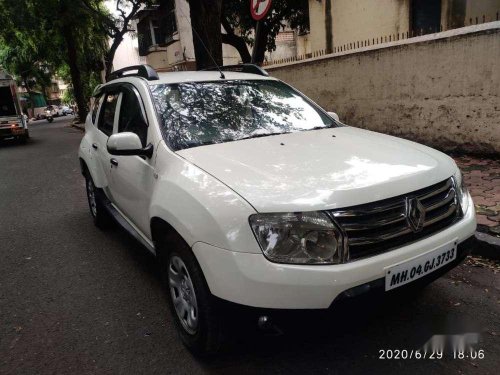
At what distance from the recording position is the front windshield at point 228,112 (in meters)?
2.84

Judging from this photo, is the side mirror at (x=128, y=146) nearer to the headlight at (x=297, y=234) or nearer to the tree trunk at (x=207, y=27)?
the headlight at (x=297, y=234)

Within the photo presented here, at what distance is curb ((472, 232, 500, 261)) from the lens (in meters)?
3.36

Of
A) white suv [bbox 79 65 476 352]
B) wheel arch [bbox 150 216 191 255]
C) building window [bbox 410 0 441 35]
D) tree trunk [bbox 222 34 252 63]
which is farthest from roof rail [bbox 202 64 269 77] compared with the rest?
tree trunk [bbox 222 34 252 63]

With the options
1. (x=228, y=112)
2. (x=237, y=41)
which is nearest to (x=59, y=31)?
(x=237, y=41)

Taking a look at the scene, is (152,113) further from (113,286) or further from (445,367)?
(445,367)

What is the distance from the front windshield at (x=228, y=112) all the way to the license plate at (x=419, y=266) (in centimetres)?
139

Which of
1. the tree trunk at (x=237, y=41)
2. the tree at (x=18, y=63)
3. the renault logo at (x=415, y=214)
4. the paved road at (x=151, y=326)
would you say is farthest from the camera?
the tree at (x=18, y=63)

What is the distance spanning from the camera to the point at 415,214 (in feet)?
6.91

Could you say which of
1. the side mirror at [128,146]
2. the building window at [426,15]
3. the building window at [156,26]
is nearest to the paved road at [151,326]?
the side mirror at [128,146]

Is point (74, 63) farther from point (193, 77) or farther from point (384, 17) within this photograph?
point (193, 77)

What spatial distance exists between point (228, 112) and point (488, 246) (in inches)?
96.3

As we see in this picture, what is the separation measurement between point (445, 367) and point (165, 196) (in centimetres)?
182

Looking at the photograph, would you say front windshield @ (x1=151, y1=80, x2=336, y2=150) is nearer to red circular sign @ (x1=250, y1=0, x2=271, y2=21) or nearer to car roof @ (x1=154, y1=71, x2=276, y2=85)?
car roof @ (x1=154, y1=71, x2=276, y2=85)

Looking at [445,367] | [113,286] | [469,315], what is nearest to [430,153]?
[469,315]
